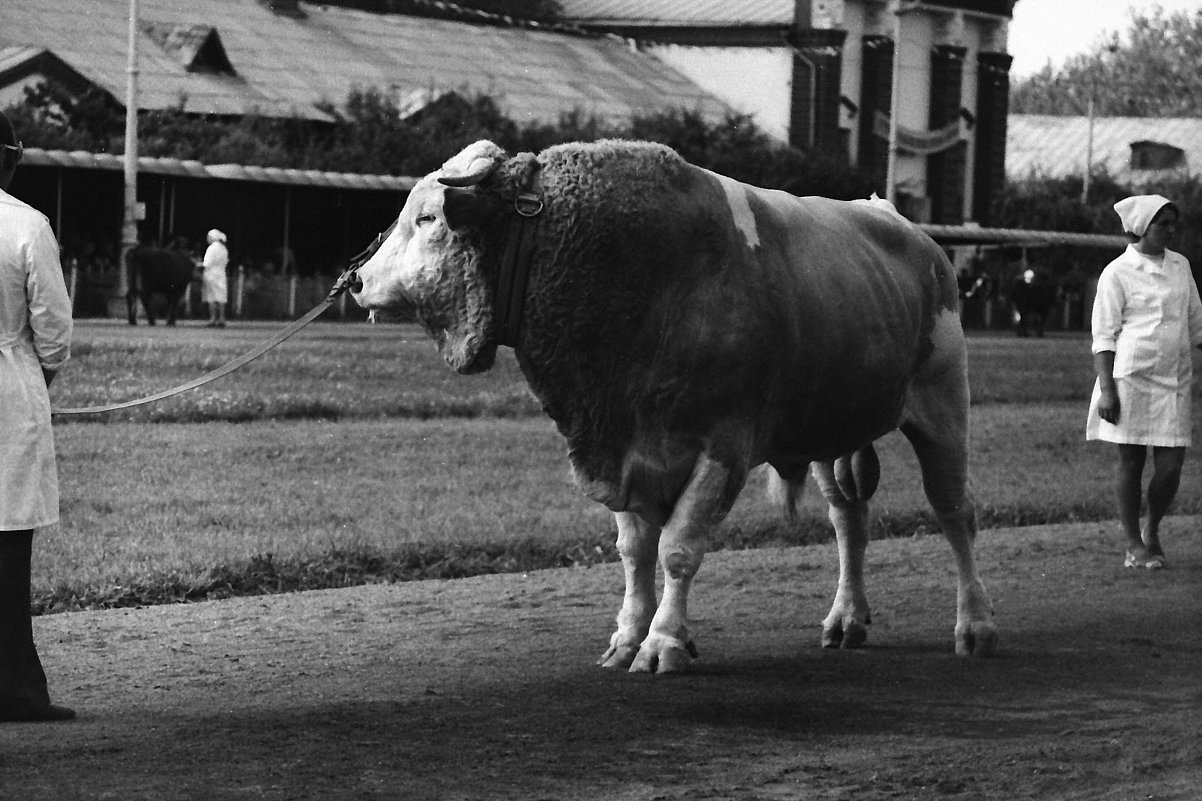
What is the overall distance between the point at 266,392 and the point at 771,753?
1537 cm

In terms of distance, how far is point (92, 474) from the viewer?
1476 cm

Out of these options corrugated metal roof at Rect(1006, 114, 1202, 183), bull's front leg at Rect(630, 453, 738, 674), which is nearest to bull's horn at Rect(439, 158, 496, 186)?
bull's front leg at Rect(630, 453, 738, 674)

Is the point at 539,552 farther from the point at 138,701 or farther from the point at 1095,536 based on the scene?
the point at 138,701

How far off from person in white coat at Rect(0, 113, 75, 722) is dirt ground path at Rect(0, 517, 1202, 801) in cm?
24

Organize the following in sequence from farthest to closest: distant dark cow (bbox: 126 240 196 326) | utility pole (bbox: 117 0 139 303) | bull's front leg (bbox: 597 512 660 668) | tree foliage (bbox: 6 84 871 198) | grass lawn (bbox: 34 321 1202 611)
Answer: tree foliage (bbox: 6 84 871 198) < utility pole (bbox: 117 0 139 303) < distant dark cow (bbox: 126 240 196 326) < grass lawn (bbox: 34 321 1202 611) < bull's front leg (bbox: 597 512 660 668)

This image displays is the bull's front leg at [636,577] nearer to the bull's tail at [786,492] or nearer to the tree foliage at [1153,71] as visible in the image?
the bull's tail at [786,492]

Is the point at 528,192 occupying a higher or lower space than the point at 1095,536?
higher

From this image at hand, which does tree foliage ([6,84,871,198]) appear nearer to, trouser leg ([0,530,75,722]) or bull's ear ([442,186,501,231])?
bull's ear ([442,186,501,231])

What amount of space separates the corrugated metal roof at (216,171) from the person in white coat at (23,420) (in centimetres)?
3029

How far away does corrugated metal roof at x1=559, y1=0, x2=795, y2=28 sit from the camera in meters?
61.8

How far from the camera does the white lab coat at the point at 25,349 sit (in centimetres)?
688

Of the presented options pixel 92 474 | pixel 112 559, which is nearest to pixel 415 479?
pixel 92 474

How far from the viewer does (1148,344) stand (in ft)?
39.5

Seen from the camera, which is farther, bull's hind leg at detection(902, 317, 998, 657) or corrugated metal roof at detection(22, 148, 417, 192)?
corrugated metal roof at detection(22, 148, 417, 192)
